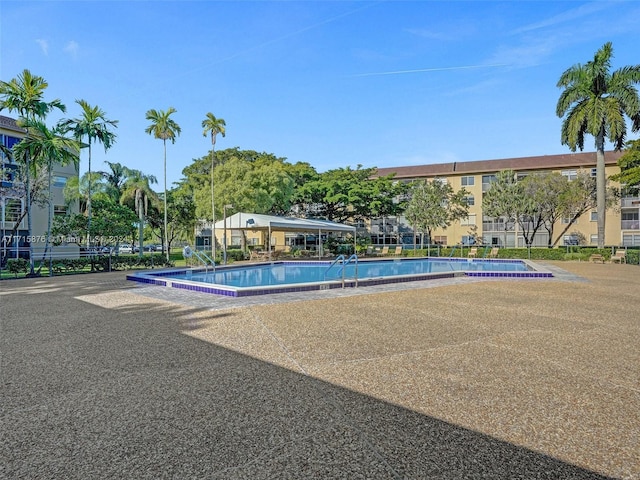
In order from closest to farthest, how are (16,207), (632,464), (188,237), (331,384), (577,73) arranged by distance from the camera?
(632,464) < (331,384) < (16,207) < (577,73) < (188,237)

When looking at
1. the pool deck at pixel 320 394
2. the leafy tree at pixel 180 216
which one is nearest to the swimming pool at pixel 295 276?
the pool deck at pixel 320 394

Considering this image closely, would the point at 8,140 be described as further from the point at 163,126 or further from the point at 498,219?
the point at 498,219

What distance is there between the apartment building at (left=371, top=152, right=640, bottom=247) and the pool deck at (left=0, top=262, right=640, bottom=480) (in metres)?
32.0

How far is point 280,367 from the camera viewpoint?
4.42 m

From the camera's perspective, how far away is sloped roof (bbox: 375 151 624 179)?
122ft

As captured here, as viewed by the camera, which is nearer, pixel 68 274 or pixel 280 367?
pixel 280 367

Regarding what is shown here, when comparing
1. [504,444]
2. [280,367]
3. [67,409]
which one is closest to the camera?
[504,444]

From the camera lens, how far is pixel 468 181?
41375mm

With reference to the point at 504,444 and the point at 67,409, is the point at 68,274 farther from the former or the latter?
the point at 504,444

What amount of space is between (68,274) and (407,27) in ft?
52.7

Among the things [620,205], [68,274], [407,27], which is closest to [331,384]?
[407,27]

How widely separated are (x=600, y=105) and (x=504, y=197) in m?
8.27

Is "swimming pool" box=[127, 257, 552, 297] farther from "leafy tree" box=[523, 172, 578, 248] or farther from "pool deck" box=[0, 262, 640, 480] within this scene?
"leafy tree" box=[523, 172, 578, 248]

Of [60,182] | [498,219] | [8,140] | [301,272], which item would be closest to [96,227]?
[301,272]
